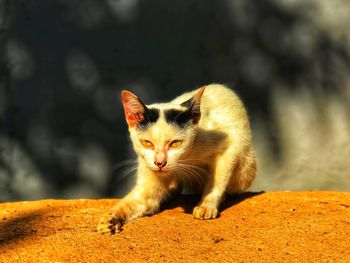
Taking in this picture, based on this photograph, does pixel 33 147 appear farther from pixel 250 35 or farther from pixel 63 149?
pixel 250 35

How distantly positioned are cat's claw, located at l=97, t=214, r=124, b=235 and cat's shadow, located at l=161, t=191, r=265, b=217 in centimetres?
78

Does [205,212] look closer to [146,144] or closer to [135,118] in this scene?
[146,144]

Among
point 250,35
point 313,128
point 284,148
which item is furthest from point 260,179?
point 250,35

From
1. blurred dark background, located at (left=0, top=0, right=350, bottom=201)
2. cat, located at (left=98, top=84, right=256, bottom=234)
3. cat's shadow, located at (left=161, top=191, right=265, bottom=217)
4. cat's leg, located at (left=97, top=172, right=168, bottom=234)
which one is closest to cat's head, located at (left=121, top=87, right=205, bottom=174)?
cat, located at (left=98, top=84, right=256, bottom=234)

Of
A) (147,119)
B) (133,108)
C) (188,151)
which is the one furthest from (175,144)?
(133,108)

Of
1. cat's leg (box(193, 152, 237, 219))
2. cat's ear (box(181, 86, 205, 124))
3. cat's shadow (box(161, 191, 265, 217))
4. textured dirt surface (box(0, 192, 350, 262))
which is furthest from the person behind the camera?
cat's shadow (box(161, 191, 265, 217))

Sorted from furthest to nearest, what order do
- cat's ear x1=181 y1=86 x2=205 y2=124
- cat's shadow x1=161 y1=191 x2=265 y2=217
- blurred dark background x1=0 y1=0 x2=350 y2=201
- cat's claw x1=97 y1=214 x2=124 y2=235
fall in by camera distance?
blurred dark background x1=0 y1=0 x2=350 y2=201 < cat's shadow x1=161 y1=191 x2=265 y2=217 < cat's ear x1=181 y1=86 x2=205 y2=124 < cat's claw x1=97 y1=214 x2=124 y2=235

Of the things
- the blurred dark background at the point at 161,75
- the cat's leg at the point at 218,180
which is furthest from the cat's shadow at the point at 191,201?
the blurred dark background at the point at 161,75

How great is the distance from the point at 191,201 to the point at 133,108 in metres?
1.30

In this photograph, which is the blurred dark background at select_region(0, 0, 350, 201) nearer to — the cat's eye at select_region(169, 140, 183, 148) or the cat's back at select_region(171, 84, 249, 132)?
the cat's back at select_region(171, 84, 249, 132)

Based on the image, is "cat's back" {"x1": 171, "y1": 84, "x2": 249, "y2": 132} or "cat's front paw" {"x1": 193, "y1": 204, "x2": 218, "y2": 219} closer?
"cat's front paw" {"x1": 193, "y1": 204, "x2": 218, "y2": 219}

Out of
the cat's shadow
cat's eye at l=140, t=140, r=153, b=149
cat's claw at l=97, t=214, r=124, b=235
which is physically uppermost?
cat's eye at l=140, t=140, r=153, b=149

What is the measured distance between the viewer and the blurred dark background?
6367 mm

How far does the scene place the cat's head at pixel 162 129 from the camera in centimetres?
404
